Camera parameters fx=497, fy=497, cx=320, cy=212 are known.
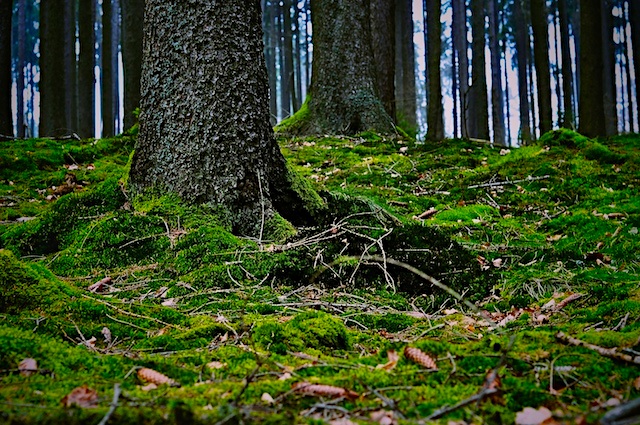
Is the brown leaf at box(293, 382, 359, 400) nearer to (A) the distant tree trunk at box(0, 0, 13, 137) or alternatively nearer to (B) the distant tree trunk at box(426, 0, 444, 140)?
(A) the distant tree trunk at box(0, 0, 13, 137)

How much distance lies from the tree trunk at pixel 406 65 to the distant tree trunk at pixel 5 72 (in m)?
9.56

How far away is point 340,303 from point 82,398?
5.62 feet

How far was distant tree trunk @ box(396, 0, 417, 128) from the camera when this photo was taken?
52.7 ft

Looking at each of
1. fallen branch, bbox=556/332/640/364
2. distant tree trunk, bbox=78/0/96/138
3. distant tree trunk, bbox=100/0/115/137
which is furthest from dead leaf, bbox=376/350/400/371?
distant tree trunk, bbox=78/0/96/138

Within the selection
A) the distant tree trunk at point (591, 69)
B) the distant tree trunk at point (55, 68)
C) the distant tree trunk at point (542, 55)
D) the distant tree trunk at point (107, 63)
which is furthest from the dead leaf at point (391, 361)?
the distant tree trunk at point (107, 63)

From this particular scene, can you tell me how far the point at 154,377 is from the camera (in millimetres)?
1646

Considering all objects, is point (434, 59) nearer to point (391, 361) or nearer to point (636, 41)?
point (391, 361)

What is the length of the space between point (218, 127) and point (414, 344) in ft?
8.11

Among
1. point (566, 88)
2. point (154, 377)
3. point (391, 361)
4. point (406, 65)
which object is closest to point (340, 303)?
point (391, 361)

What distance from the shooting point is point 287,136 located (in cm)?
838

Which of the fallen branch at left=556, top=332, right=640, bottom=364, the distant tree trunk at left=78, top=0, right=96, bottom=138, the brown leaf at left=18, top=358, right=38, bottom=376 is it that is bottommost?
the fallen branch at left=556, top=332, right=640, bottom=364

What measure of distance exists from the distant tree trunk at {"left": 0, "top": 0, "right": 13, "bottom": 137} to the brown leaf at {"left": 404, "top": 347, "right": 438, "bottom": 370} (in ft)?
28.0

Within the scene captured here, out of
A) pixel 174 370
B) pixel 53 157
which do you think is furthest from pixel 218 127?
pixel 53 157

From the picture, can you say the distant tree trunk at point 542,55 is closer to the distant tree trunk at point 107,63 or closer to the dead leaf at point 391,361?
the distant tree trunk at point 107,63
